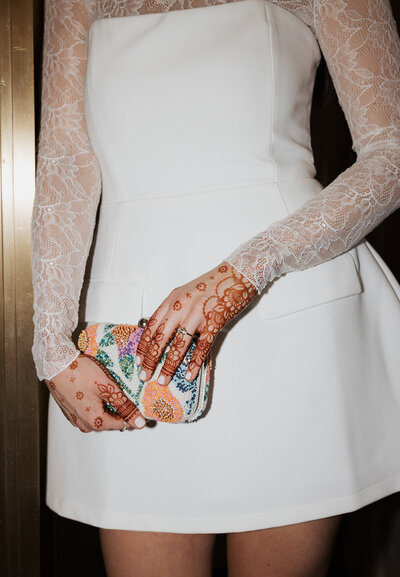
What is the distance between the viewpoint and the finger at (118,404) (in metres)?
0.81

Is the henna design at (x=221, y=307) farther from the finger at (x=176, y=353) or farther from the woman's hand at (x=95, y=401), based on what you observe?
the woman's hand at (x=95, y=401)

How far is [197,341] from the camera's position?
0.77m

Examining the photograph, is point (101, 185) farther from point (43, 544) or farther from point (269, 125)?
point (43, 544)

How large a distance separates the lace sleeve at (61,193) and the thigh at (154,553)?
29 centimetres

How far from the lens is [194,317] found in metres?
0.76

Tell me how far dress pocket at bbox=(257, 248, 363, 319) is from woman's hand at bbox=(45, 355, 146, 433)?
9.3 inches

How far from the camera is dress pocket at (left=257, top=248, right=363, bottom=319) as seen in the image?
86 cm

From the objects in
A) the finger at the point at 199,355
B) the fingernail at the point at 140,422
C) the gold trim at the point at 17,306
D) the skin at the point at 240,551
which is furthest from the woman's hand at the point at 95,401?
the gold trim at the point at 17,306

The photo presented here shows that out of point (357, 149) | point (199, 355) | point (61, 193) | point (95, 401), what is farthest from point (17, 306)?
point (357, 149)

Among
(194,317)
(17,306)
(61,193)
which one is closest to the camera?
(194,317)

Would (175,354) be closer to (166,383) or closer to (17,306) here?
(166,383)

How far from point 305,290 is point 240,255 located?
0.13m

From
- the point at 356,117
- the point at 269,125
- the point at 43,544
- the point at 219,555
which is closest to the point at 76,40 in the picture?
the point at 269,125

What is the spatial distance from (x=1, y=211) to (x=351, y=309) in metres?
0.83
